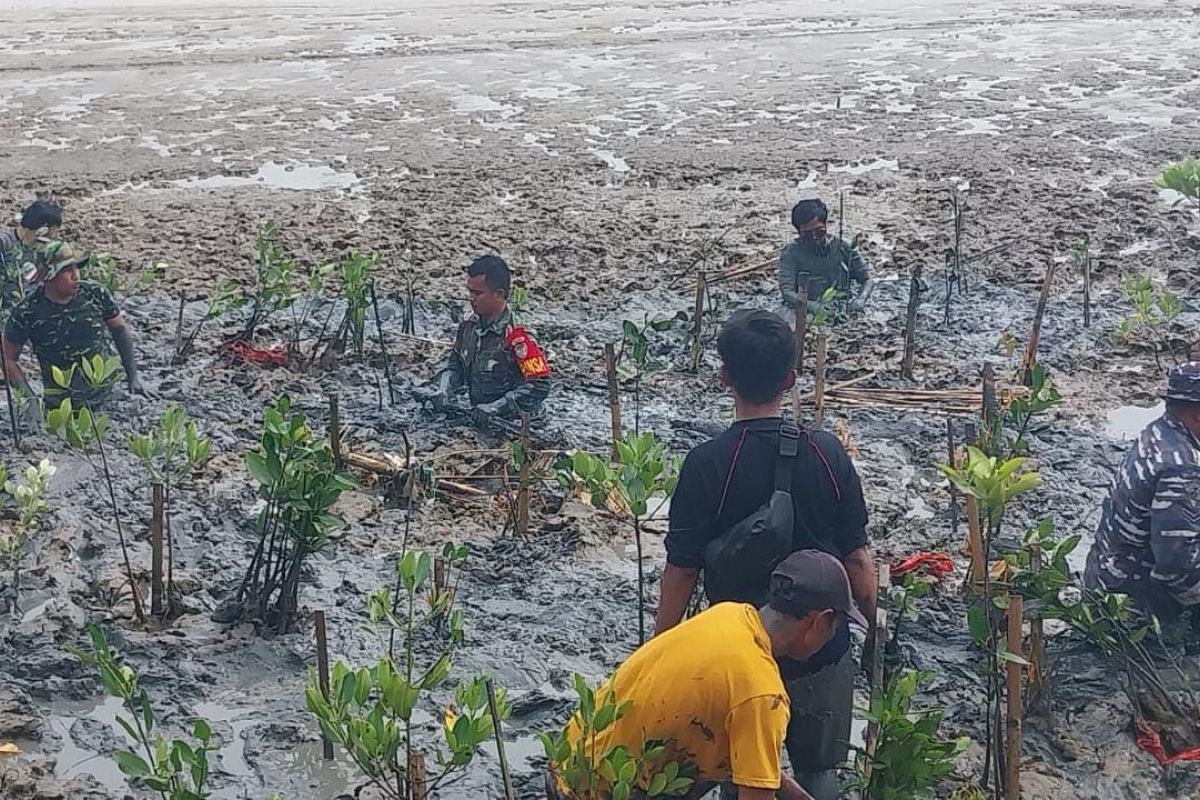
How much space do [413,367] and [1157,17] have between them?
19.3 meters

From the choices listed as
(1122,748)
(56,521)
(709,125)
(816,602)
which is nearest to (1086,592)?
(1122,748)

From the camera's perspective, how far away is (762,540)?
3781 mm

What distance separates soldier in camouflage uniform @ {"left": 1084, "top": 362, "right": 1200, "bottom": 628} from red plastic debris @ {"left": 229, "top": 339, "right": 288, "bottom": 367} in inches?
203

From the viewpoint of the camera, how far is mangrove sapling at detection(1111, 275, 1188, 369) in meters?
8.29

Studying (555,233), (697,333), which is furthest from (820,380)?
(555,233)

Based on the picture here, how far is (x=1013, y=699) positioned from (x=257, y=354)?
572 cm

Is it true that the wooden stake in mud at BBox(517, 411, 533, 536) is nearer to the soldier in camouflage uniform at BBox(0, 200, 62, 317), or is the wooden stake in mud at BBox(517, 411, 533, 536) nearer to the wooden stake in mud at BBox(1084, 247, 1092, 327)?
the soldier in camouflage uniform at BBox(0, 200, 62, 317)

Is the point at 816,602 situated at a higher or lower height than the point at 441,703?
higher

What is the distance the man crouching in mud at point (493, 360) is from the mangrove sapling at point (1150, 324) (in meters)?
3.74

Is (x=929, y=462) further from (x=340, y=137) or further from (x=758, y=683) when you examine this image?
(x=340, y=137)

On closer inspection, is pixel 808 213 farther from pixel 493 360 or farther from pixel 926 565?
pixel 926 565

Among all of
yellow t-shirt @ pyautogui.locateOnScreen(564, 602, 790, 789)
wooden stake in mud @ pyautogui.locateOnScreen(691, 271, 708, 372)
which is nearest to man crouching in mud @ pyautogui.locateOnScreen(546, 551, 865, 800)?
yellow t-shirt @ pyautogui.locateOnScreen(564, 602, 790, 789)

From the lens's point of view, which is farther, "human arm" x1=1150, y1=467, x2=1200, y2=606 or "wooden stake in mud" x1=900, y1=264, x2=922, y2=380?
"wooden stake in mud" x1=900, y1=264, x2=922, y2=380

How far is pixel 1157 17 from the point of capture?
23.4 metres
